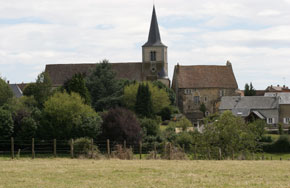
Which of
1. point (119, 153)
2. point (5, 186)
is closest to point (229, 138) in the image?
point (119, 153)

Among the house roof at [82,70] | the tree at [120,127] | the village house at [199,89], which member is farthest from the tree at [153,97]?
the tree at [120,127]

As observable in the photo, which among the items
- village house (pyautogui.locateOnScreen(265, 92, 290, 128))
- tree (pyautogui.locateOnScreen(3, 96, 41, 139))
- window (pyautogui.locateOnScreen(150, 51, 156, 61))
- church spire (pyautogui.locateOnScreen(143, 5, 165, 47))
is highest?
church spire (pyautogui.locateOnScreen(143, 5, 165, 47))

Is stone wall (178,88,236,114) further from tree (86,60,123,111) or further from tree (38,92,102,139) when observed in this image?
tree (38,92,102,139)

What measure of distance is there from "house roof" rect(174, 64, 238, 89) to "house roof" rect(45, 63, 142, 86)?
8109 millimetres

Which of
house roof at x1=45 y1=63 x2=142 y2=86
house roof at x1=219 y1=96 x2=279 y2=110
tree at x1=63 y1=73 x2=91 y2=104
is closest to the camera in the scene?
tree at x1=63 y1=73 x2=91 y2=104

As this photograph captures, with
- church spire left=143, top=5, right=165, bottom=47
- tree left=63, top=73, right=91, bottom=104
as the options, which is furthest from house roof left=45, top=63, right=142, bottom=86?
tree left=63, top=73, right=91, bottom=104

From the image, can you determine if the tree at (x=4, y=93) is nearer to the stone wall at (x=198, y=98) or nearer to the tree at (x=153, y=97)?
the tree at (x=153, y=97)

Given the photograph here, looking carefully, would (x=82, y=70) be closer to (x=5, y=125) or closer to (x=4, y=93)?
(x=4, y=93)

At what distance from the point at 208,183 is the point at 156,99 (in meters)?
56.2

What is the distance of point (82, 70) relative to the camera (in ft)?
292

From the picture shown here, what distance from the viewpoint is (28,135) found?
129ft

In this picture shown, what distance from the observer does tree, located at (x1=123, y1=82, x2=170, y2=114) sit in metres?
68.1

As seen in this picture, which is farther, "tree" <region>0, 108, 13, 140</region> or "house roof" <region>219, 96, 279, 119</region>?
"house roof" <region>219, 96, 279, 119</region>

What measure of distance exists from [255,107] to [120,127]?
36.2 meters
